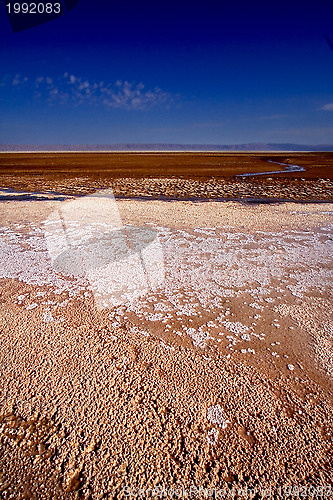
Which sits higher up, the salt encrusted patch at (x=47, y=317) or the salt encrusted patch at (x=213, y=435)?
the salt encrusted patch at (x=47, y=317)

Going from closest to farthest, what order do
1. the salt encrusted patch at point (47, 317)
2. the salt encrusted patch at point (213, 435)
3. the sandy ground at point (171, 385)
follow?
the sandy ground at point (171, 385) < the salt encrusted patch at point (213, 435) < the salt encrusted patch at point (47, 317)

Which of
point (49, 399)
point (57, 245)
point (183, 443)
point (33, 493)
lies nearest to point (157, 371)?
point (183, 443)

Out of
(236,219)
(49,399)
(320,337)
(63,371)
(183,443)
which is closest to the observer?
(183,443)

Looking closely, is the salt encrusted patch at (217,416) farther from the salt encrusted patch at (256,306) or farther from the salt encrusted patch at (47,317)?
the salt encrusted patch at (47,317)

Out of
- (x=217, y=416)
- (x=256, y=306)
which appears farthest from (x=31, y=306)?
(x=256, y=306)

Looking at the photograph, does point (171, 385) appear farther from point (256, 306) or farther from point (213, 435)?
point (256, 306)

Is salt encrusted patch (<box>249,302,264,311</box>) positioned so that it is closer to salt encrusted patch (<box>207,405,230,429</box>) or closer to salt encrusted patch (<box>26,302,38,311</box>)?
salt encrusted patch (<box>207,405,230,429</box>)

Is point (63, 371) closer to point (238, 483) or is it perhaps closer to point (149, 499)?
point (149, 499)

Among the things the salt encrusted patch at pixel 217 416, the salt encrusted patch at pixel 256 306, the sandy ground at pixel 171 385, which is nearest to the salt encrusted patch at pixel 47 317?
the sandy ground at pixel 171 385
